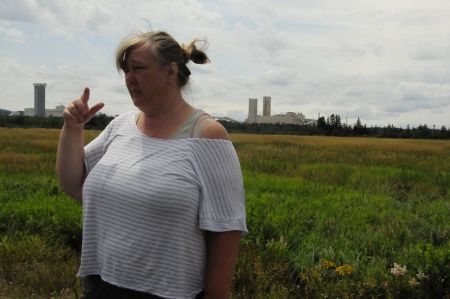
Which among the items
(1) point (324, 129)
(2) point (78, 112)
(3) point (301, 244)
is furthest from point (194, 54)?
(1) point (324, 129)

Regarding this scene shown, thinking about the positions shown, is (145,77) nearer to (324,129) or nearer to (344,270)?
(344,270)

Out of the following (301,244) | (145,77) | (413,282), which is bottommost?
(301,244)

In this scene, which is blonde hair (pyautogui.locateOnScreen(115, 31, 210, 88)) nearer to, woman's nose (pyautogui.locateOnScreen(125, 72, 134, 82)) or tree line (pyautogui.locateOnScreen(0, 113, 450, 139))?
woman's nose (pyautogui.locateOnScreen(125, 72, 134, 82))

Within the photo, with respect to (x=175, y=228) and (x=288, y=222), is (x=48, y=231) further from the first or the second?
(x=175, y=228)

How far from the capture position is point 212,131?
6.19 ft

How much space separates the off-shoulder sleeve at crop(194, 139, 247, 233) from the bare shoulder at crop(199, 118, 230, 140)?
2 cm

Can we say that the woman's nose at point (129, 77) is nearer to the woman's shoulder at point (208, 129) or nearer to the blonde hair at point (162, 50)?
the blonde hair at point (162, 50)

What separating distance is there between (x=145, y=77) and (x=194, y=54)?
249mm

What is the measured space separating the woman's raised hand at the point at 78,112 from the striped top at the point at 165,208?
0.26 m

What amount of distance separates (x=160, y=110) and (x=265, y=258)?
3.50m

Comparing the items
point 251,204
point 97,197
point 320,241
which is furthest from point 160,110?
point 251,204

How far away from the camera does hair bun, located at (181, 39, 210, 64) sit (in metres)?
2.01

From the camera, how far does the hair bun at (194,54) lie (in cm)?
201

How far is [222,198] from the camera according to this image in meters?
1.87
